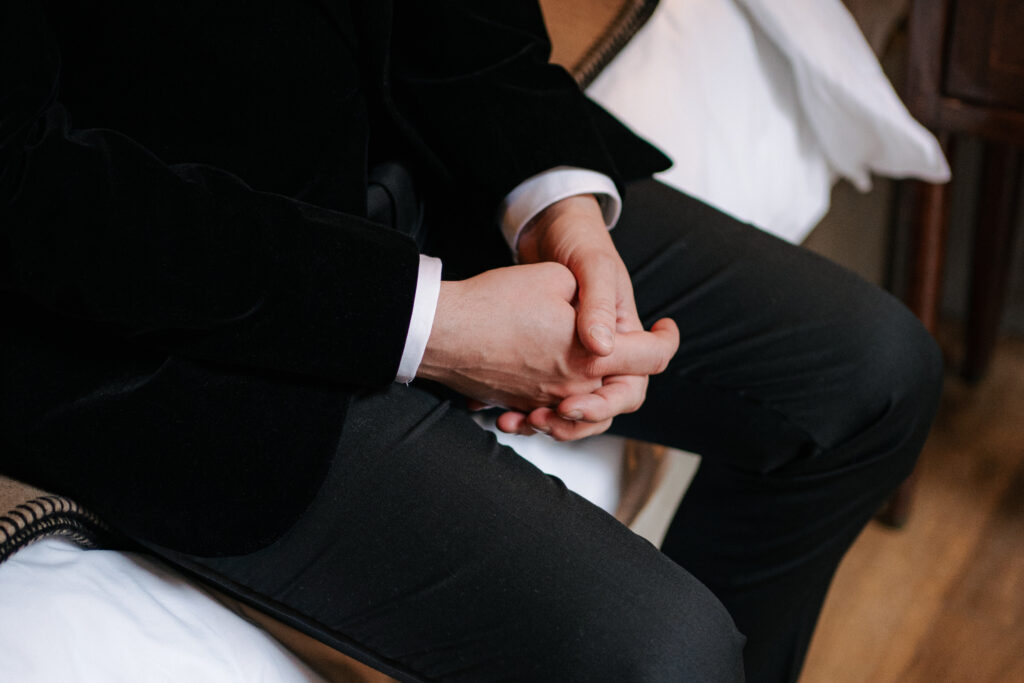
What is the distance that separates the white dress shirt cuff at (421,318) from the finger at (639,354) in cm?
12

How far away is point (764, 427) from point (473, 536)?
0.31 metres

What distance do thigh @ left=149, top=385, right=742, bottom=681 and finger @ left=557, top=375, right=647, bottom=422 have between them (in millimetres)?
55

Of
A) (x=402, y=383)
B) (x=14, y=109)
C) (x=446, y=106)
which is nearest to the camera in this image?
(x=14, y=109)

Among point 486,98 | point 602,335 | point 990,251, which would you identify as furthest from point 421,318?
point 990,251

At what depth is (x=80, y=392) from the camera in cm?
58

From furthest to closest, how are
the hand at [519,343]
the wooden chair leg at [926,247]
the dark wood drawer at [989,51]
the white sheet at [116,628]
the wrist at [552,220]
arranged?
1. the wooden chair leg at [926,247]
2. the dark wood drawer at [989,51]
3. the wrist at [552,220]
4. the hand at [519,343]
5. the white sheet at [116,628]

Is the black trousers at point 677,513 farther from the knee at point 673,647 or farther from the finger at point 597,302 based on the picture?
the finger at point 597,302

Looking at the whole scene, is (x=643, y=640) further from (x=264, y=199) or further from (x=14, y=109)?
(x=14, y=109)

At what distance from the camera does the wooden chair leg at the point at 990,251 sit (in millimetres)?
1282

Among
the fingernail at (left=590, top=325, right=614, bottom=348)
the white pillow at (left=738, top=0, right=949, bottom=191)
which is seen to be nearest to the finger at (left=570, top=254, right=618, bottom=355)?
the fingernail at (left=590, top=325, right=614, bottom=348)

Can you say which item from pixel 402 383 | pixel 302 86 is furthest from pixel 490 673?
pixel 302 86

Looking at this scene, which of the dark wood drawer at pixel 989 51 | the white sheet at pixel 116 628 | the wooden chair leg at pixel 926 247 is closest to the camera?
the white sheet at pixel 116 628

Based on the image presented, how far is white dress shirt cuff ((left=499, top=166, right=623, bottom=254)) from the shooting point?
2.44 ft

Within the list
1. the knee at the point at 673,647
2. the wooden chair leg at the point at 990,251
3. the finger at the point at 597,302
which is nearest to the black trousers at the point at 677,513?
A: the knee at the point at 673,647
